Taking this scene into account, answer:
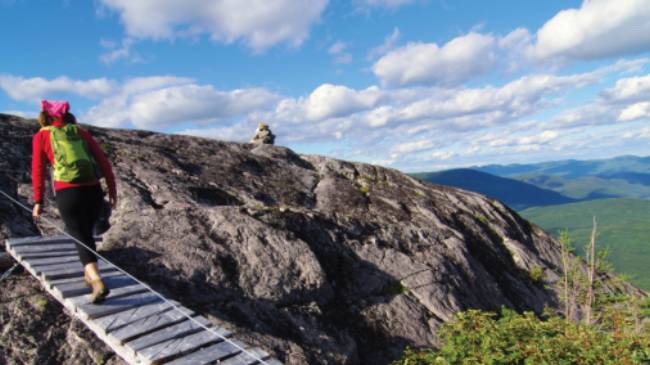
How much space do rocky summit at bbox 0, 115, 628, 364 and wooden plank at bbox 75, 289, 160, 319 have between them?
1.31 m

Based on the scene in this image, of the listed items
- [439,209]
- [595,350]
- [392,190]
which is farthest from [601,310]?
[595,350]

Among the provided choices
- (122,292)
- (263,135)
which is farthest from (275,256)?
(263,135)

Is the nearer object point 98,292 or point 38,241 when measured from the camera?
point 98,292

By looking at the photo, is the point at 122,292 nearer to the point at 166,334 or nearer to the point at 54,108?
the point at 166,334

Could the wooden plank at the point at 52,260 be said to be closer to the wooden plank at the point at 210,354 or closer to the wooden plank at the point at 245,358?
the wooden plank at the point at 210,354

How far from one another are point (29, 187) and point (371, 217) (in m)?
14.8

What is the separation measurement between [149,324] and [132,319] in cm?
41

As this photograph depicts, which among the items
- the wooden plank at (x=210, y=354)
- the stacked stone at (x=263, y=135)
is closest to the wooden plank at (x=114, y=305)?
the wooden plank at (x=210, y=354)

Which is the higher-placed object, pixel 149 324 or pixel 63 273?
pixel 63 273

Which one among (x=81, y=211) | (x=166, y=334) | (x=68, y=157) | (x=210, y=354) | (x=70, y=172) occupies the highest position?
(x=68, y=157)

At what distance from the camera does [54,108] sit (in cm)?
970

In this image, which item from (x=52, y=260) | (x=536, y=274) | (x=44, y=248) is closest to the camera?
(x=52, y=260)

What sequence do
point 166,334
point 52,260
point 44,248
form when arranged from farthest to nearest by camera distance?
point 44,248 < point 52,260 < point 166,334

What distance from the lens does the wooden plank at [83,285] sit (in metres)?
9.64
